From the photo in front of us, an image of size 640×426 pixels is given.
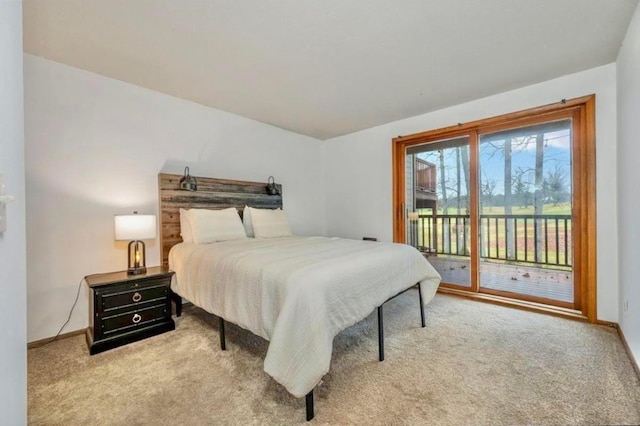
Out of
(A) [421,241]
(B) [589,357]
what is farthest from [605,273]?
(A) [421,241]

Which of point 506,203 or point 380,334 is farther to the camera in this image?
point 506,203

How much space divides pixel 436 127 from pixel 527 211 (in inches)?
60.7

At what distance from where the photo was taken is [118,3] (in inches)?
68.3

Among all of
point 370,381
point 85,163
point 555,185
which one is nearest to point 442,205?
point 555,185

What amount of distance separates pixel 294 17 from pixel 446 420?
2635mm

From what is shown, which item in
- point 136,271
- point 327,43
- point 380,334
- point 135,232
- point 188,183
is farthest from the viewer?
point 188,183

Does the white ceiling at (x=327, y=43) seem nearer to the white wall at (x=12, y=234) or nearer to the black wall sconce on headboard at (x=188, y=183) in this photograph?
the black wall sconce on headboard at (x=188, y=183)

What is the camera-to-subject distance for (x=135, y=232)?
243cm

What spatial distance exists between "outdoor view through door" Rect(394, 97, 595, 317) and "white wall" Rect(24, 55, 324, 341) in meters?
3.03

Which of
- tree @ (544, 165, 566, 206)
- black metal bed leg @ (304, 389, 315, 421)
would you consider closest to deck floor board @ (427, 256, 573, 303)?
tree @ (544, 165, 566, 206)

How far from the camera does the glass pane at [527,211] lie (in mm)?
2986

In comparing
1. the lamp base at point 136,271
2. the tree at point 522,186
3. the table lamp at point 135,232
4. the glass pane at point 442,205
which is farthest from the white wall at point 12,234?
the tree at point 522,186

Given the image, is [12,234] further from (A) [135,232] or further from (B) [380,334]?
(B) [380,334]

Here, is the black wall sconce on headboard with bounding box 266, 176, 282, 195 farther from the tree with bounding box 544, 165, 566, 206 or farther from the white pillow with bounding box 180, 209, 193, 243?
the tree with bounding box 544, 165, 566, 206
